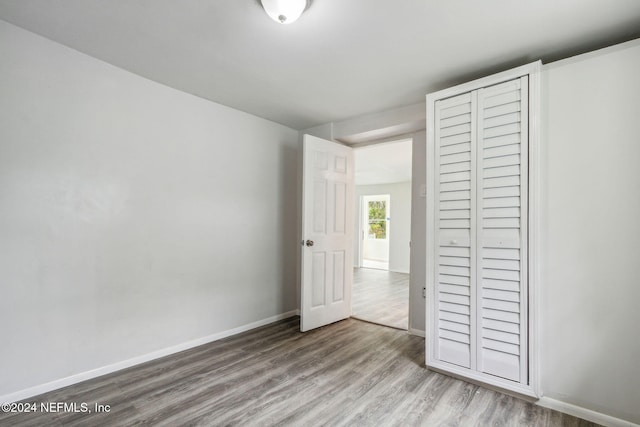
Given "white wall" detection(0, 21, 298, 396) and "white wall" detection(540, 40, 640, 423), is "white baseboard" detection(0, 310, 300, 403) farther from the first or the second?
"white wall" detection(540, 40, 640, 423)

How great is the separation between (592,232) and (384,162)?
3.81m

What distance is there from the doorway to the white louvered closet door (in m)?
1.19

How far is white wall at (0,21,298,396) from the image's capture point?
1.96 meters

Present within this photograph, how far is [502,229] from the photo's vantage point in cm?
213

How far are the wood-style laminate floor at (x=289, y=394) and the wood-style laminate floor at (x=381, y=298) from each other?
903 millimetres

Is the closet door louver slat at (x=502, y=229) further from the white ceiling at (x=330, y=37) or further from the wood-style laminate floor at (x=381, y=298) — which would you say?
the wood-style laminate floor at (x=381, y=298)

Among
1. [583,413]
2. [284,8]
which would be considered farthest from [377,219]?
[284,8]

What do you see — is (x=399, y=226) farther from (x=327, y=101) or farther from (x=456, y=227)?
(x=456, y=227)

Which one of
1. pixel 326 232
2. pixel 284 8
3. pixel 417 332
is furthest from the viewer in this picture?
pixel 326 232

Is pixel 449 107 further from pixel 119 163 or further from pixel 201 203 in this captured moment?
pixel 119 163

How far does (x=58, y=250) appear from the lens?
211 cm

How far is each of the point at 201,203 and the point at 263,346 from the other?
1.49 meters

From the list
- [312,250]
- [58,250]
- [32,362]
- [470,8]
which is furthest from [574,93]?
[32,362]

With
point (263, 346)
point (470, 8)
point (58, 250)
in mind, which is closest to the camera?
point (470, 8)
